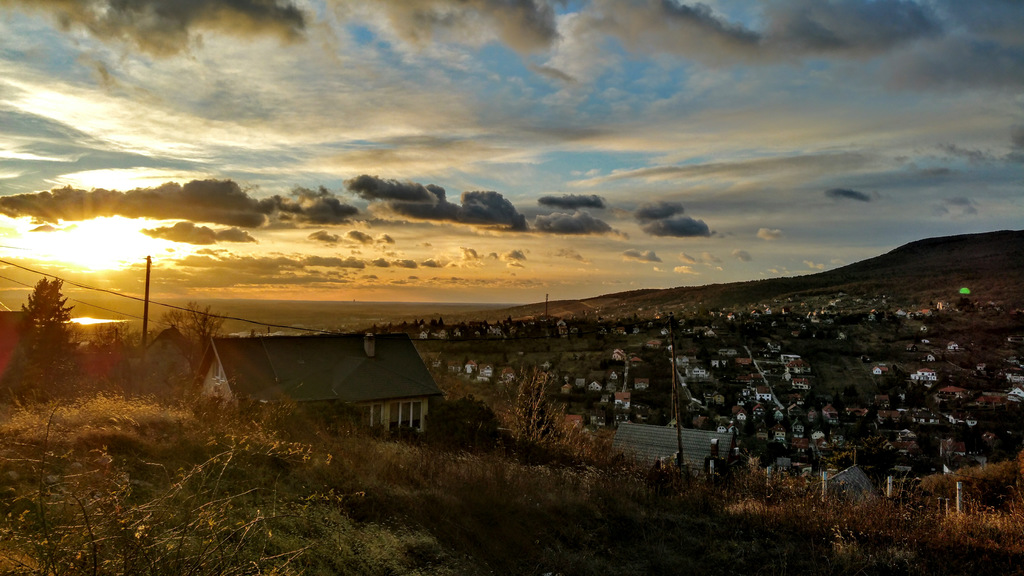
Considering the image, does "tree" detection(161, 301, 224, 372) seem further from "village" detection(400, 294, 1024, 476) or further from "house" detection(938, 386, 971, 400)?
"house" detection(938, 386, 971, 400)

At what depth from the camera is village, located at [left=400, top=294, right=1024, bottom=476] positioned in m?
44.8

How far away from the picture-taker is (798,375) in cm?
6862

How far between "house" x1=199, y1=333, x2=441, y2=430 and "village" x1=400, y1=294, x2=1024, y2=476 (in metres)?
8.96

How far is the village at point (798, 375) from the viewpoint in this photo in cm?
4484

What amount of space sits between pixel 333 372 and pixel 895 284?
12562cm

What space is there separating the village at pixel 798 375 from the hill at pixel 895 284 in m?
17.4

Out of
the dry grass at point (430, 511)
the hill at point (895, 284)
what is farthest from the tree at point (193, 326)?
the hill at point (895, 284)

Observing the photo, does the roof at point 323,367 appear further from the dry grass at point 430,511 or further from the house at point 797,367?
the house at point 797,367

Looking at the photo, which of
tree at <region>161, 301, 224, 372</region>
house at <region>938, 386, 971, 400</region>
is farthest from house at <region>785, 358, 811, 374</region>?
tree at <region>161, 301, 224, 372</region>

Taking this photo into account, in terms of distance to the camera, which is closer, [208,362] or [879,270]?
[208,362]

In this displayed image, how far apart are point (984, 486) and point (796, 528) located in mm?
15238

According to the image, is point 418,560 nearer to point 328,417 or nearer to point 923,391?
point 328,417

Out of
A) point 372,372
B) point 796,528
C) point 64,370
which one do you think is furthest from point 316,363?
point 796,528

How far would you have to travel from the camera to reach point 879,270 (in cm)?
13588
